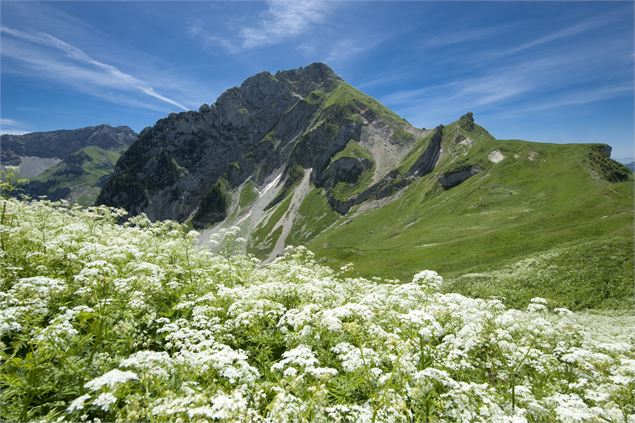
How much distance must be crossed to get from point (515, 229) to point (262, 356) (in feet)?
256

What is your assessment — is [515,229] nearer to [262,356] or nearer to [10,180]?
[262,356]

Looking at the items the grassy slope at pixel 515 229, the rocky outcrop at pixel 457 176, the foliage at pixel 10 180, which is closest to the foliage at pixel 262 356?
the foliage at pixel 10 180

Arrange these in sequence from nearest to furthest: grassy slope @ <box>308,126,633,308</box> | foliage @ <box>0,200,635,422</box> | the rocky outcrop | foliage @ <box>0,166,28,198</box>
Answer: foliage @ <box>0,200,635,422</box> < foliage @ <box>0,166,28,198</box> < grassy slope @ <box>308,126,633,308</box> < the rocky outcrop

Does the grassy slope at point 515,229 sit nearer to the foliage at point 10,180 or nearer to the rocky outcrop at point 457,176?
the rocky outcrop at point 457,176

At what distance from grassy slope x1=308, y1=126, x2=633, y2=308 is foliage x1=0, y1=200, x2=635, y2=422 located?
2968cm

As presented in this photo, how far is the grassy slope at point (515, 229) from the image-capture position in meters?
36.0

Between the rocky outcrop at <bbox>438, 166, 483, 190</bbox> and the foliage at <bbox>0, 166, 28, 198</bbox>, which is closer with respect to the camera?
the foliage at <bbox>0, 166, 28, 198</bbox>

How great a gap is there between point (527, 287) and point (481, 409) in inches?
1465

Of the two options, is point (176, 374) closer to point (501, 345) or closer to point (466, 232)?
point (501, 345)

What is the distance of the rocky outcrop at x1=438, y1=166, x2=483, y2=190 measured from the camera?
6398 inches

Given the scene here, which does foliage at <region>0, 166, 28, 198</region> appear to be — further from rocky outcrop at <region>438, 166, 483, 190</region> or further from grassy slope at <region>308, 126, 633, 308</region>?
rocky outcrop at <region>438, 166, 483, 190</region>

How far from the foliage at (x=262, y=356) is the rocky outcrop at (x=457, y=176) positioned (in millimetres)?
166393

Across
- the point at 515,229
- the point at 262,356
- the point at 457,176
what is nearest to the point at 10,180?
the point at 262,356

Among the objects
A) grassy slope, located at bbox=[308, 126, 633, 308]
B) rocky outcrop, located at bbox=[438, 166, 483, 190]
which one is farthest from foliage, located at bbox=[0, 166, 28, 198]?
rocky outcrop, located at bbox=[438, 166, 483, 190]
